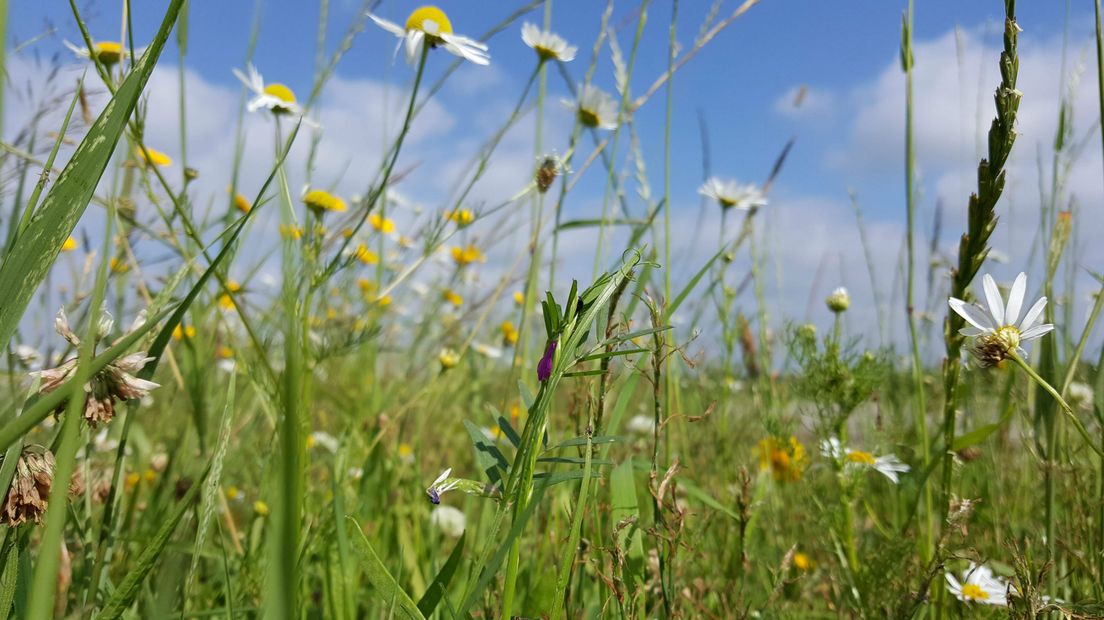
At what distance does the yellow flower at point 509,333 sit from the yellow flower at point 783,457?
1314 millimetres

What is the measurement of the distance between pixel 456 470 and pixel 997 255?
3.62 meters

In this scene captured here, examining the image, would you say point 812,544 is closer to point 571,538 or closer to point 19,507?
point 571,538

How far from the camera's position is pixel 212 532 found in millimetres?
1312

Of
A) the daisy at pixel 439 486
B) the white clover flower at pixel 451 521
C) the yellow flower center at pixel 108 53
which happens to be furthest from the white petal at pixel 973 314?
the yellow flower center at pixel 108 53

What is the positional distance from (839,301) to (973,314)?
943mm

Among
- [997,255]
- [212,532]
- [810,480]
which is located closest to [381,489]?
[212,532]

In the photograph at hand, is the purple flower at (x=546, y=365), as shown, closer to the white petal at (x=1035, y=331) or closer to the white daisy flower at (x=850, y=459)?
the white petal at (x=1035, y=331)

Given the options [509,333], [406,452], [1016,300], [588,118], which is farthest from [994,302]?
[509,333]

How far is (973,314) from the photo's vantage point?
76 centimetres

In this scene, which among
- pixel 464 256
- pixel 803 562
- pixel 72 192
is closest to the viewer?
pixel 72 192

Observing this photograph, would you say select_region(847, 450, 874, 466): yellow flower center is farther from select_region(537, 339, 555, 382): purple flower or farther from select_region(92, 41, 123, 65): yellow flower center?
select_region(92, 41, 123, 65): yellow flower center

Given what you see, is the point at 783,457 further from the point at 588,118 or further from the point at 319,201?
the point at 319,201

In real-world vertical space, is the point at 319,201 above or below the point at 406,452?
above

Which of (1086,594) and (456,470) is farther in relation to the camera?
(456,470)
